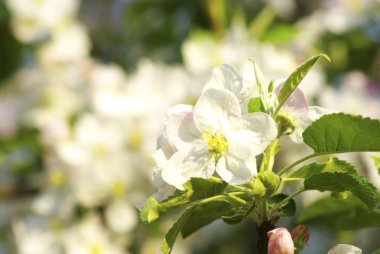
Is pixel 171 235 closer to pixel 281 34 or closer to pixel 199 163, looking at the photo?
pixel 199 163

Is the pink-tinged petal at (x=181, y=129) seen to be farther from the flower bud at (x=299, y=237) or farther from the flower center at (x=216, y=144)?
the flower bud at (x=299, y=237)

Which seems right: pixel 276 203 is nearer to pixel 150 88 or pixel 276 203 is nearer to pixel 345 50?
pixel 150 88

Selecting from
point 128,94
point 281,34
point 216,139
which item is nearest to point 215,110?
point 216,139

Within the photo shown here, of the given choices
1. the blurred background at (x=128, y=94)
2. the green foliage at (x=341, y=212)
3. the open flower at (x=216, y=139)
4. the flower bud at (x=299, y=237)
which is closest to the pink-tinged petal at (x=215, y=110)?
the open flower at (x=216, y=139)

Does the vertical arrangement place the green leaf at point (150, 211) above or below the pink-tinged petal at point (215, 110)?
below

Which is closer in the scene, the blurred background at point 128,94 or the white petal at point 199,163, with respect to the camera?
the white petal at point 199,163

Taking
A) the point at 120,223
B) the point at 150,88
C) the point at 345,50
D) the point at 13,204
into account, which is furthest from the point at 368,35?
the point at 13,204
